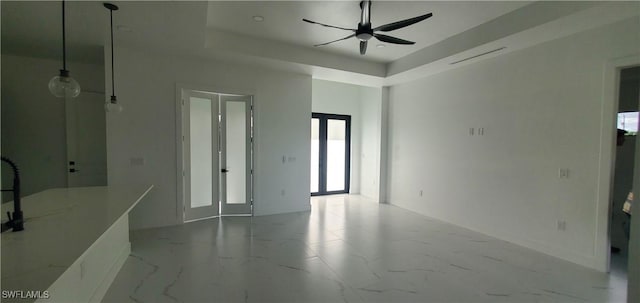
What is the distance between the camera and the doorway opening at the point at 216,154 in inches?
175

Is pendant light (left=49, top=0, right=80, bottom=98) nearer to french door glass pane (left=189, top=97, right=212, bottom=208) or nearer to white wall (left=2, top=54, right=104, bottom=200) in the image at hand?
french door glass pane (left=189, top=97, right=212, bottom=208)

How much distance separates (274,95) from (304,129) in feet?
2.90

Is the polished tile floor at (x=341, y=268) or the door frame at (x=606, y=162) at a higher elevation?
the door frame at (x=606, y=162)

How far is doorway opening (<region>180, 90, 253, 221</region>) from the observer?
445 centimetres

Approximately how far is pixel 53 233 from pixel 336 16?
10.9 feet

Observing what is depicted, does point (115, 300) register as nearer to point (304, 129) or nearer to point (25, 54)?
point (304, 129)

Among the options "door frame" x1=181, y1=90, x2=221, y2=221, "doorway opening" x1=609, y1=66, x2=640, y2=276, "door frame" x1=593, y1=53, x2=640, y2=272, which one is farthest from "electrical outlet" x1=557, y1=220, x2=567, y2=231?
"door frame" x1=181, y1=90, x2=221, y2=221

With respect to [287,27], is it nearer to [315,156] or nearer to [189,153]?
[189,153]

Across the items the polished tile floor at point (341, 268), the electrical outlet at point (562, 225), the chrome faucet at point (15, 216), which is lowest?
the polished tile floor at point (341, 268)

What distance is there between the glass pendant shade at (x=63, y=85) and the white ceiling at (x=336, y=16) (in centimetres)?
167

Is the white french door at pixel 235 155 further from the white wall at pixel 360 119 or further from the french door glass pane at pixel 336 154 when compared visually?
the french door glass pane at pixel 336 154

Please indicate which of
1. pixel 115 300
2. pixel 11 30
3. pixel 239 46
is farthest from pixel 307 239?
pixel 11 30

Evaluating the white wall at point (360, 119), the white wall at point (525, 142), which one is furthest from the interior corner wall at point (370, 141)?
the white wall at point (525, 142)

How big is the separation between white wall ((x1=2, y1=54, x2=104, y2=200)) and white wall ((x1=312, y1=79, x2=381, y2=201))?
466 centimetres
